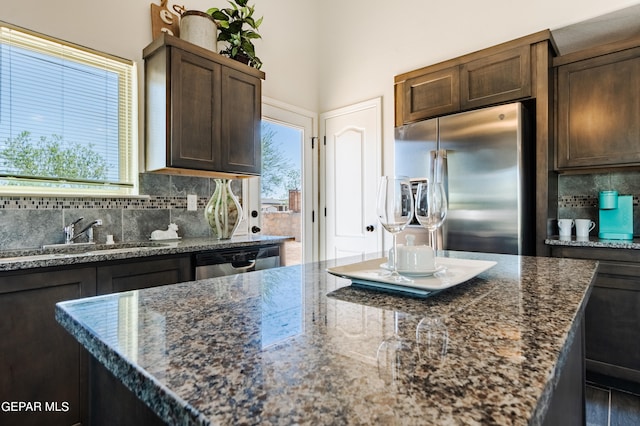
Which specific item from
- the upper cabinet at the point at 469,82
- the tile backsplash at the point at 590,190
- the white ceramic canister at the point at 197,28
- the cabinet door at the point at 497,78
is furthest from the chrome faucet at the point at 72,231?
the tile backsplash at the point at 590,190

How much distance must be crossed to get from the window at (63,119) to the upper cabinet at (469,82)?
2282 mm

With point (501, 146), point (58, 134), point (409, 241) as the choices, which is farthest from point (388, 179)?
point (58, 134)

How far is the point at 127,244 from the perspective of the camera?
227 cm

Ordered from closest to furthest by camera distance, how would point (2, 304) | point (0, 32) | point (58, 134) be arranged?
point (2, 304) < point (0, 32) < point (58, 134)

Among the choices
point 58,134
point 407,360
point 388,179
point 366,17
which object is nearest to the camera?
point 407,360

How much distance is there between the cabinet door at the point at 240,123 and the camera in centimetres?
264

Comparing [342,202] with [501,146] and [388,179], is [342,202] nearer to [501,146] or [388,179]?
[501,146]

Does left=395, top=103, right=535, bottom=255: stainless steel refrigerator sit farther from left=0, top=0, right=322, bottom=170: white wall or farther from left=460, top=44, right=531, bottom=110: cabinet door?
left=0, top=0, right=322, bottom=170: white wall

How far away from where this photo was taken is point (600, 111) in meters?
2.38

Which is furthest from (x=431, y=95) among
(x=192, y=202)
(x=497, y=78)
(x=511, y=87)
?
(x=192, y=202)

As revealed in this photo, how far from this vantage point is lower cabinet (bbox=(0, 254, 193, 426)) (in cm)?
145

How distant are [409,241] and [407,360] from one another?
541 millimetres
